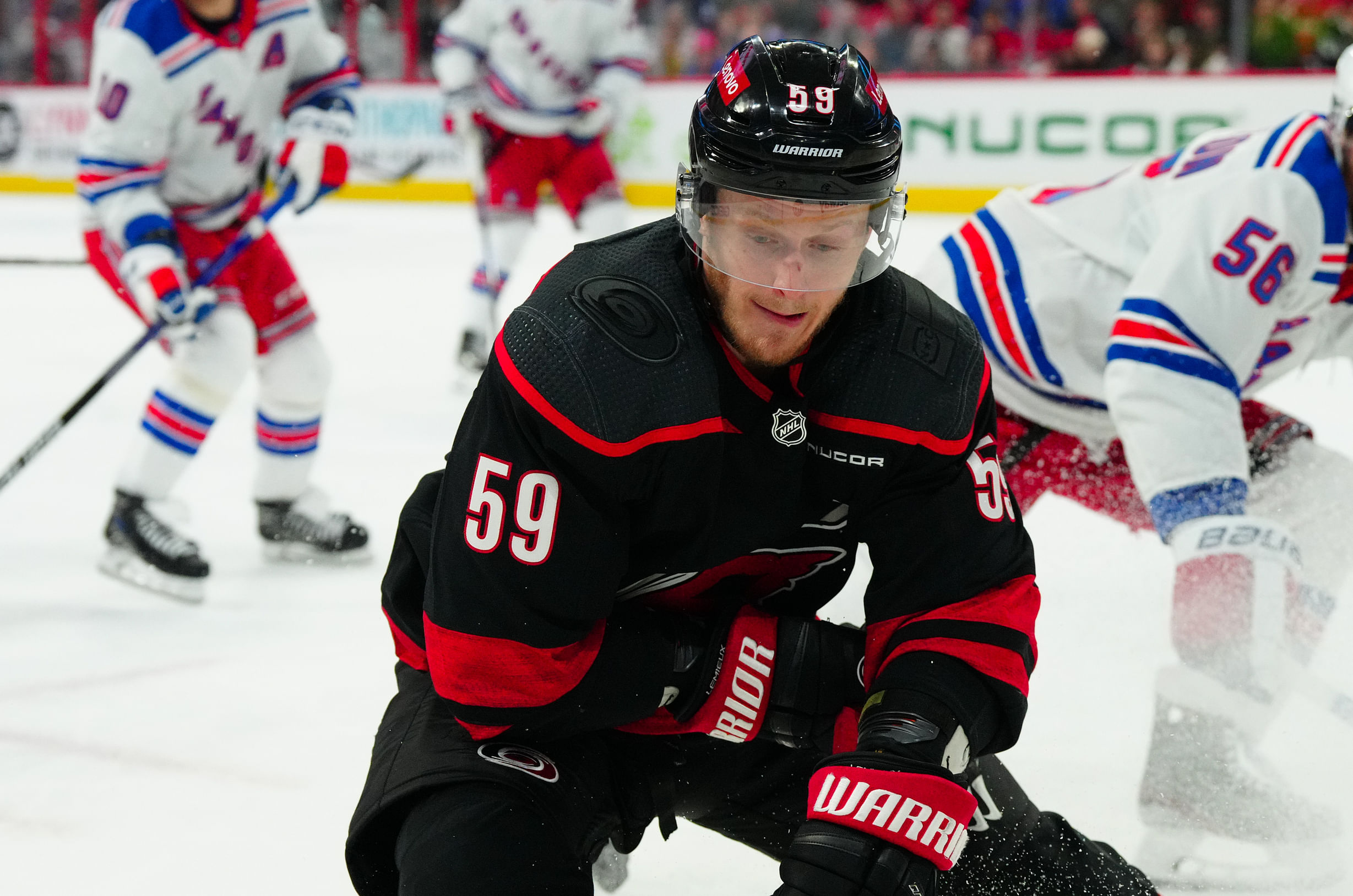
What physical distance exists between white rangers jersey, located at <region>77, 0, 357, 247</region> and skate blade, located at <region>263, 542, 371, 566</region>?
0.66 meters

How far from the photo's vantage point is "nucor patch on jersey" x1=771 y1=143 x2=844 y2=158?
3.61ft

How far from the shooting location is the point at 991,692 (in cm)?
118

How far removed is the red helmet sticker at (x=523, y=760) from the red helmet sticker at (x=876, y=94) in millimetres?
604

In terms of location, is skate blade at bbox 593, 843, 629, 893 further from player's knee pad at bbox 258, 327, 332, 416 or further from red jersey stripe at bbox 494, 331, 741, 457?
Result: player's knee pad at bbox 258, 327, 332, 416

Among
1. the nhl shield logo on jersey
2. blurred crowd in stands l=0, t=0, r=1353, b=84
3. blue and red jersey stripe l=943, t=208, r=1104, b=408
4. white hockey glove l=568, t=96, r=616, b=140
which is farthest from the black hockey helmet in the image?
blurred crowd in stands l=0, t=0, r=1353, b=84

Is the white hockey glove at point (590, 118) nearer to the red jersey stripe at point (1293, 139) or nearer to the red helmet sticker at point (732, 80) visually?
the red jersey stripe at point (1293, 139)

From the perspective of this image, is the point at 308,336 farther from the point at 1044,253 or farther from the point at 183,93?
the point at 1044,253

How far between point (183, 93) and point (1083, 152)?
17.2 ft

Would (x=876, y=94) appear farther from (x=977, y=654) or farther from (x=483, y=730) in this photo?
(x=483, y=730)

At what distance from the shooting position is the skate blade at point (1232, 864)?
5.23ft

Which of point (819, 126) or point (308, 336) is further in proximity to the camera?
point (308, 336)

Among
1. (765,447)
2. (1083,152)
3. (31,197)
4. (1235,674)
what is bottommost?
(31,197)

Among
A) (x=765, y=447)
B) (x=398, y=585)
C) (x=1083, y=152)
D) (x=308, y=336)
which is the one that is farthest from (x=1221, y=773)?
(x=1083, y=152)

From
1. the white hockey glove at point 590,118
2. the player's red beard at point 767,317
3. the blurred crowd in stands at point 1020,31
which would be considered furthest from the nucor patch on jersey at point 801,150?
the blurred crowd in stands at point 1020,31
